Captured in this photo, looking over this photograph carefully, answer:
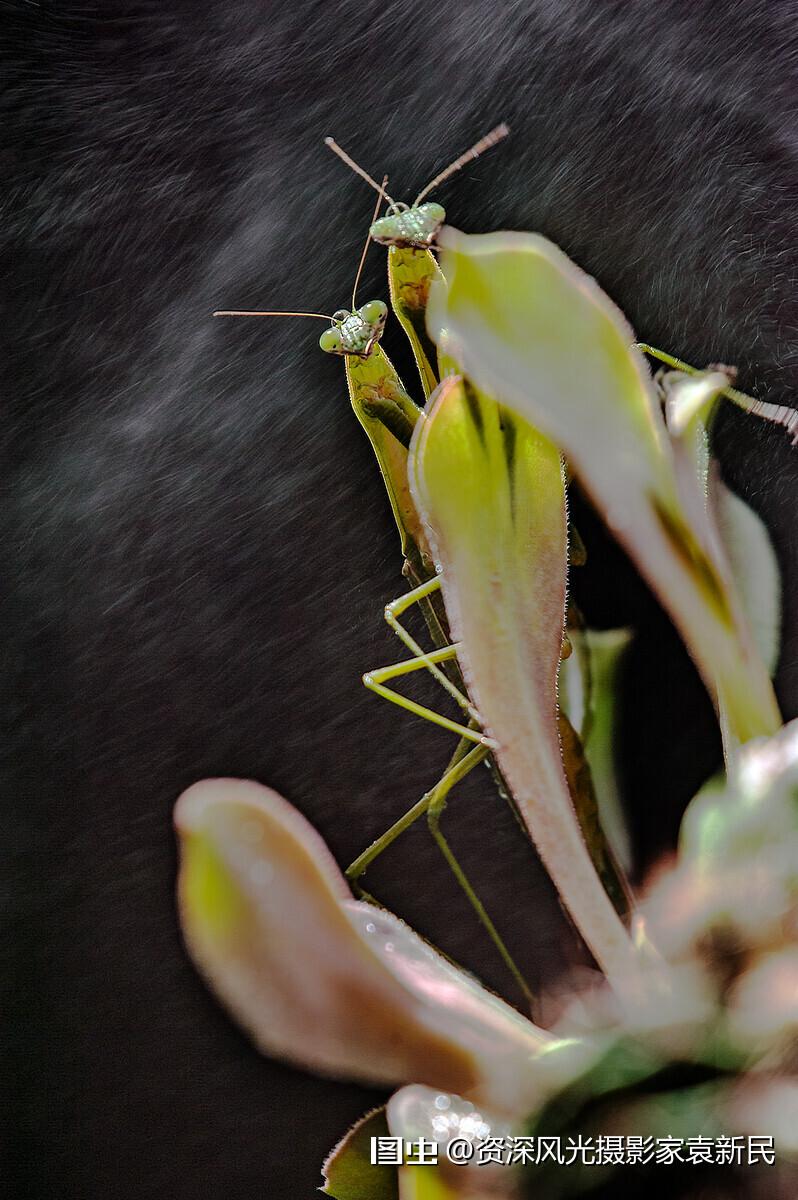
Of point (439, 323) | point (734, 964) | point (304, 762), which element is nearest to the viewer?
point (734, 964)

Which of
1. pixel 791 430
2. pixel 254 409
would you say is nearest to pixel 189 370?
pixel 254 409

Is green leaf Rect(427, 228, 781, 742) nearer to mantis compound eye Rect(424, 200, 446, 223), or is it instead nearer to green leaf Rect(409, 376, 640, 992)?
green leaf Rect(409, 376, 640, 992)

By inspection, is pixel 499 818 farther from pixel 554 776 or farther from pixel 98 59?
pixel 98 59

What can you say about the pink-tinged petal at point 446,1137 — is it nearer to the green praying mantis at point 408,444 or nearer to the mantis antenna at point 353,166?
the green praying mantis at point 408,444

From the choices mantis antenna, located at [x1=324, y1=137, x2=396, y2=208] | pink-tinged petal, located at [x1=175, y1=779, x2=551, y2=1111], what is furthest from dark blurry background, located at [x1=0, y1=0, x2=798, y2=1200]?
pink-tinged petal, located at [x1=175, y1=779, x2=551, y2=1111]

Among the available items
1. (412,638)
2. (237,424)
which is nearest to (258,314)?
(237,424)
